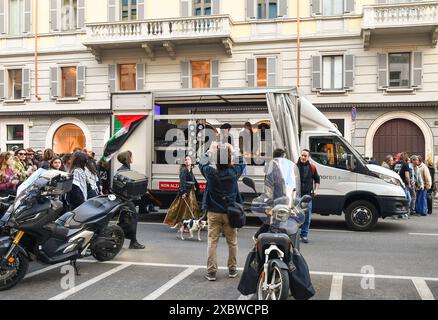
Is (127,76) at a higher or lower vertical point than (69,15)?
lower

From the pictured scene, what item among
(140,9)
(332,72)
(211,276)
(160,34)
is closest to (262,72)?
(332,72)

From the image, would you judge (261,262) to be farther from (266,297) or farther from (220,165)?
(220,165)

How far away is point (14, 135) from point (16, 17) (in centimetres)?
590

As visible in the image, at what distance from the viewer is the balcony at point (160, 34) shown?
21125mm

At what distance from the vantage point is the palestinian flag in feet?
38.1

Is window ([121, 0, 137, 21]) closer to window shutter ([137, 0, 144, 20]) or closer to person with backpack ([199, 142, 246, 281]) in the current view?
window shutter ([137, 0, 144, 20])

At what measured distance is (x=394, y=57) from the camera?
20.3 meters

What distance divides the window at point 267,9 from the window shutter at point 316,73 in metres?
2.81

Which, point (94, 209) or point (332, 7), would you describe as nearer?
point (94, 209)

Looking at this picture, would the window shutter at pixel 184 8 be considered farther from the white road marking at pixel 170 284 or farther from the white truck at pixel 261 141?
the white road marking at pixel 170 284

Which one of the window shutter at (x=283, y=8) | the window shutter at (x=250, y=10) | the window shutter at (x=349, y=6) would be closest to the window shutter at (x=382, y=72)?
the window shutter at (x=349, y=6)

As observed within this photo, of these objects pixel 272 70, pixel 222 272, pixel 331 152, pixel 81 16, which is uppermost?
pixel 81 16

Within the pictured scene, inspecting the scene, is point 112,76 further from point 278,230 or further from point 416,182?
point 278,230

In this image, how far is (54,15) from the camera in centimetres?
2394
